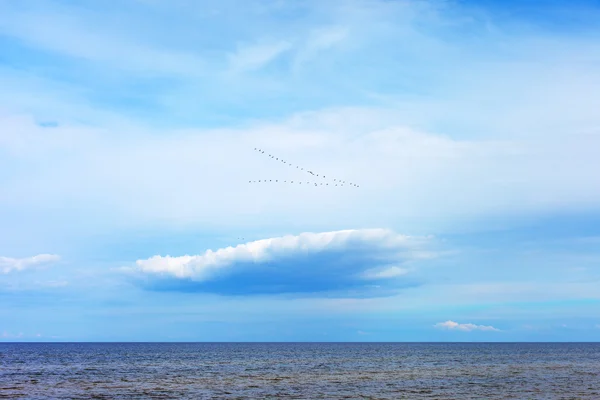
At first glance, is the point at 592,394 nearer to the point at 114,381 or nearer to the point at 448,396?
the point at 448,396

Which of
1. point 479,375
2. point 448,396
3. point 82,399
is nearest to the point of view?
point 82,399

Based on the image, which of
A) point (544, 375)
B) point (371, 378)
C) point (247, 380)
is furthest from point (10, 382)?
point (544, 375)

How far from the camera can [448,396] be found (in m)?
64.7

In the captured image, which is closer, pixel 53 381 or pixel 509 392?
pixel 509 392

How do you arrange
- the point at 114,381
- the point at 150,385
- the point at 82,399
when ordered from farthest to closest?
the point at 114,381 < the point at 150,385 < the point at 82,399

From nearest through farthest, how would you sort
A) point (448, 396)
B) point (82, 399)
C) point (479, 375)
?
point (82, 399)
point (448, 396)
point (479, 375)

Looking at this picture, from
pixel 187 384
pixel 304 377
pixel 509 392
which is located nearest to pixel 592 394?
pixel 509 392

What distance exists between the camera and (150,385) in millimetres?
75125

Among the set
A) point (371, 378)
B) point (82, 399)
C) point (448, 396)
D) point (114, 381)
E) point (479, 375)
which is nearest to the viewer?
point (82, 399)

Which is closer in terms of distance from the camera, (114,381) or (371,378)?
(114,381)

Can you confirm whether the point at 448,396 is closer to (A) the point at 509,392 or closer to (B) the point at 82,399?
(A) the point at 509,392

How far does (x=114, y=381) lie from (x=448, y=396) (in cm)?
4213

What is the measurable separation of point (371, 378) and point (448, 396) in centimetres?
2265

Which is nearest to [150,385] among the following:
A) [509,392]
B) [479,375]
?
[509,392]
